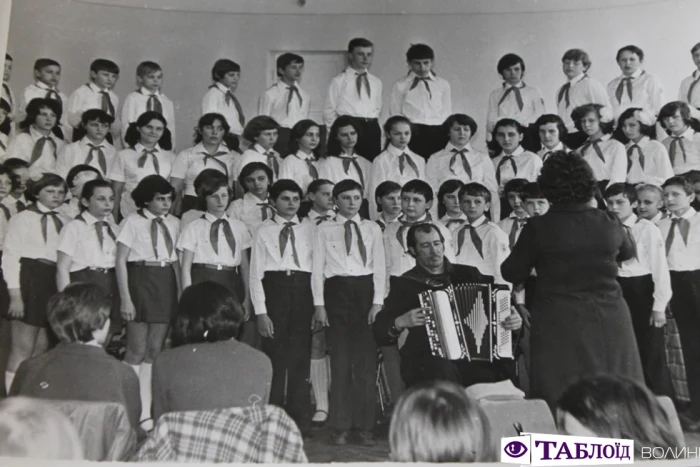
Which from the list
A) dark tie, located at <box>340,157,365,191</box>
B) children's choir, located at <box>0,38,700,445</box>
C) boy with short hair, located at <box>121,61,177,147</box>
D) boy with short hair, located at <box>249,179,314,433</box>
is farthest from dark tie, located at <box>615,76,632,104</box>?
boy with short hair, located at <box>121,61,177,147</box>

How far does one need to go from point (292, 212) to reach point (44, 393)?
1.57 metres

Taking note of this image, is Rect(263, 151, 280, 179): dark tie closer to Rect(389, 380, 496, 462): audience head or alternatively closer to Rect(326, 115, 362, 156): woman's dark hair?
Rect(326, 115, 362, 156): woman's dark hair

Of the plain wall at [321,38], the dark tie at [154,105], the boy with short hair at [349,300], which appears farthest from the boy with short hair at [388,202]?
the dark tie at [154,105]

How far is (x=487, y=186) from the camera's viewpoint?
179 inches

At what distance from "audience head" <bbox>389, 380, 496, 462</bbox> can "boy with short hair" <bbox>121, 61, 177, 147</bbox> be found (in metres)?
2.25

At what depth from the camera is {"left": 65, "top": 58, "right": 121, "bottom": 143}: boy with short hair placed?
4.34 m

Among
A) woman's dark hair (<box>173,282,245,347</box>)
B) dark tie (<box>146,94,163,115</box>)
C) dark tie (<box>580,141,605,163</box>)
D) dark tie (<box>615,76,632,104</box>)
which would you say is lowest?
woman's dark hair (<box>173,282,245,347</box>)

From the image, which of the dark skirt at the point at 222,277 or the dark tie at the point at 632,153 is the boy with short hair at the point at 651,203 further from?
the dark skirt at the point at 222,277

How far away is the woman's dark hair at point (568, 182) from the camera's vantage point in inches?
144

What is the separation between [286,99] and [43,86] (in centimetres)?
133

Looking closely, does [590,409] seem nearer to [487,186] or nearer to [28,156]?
[487,186]

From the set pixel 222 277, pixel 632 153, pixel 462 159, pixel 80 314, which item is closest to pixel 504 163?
pixel 462 159

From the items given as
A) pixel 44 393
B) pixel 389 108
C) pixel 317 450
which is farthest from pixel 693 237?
pixel 44 393

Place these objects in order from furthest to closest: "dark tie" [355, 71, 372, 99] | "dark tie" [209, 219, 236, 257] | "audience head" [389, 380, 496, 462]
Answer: "dark tie" [355, 71, 372, 99] < "dark tie" [209, 219, 236, 257] < "audience head" [389, 380, 496, 462]
